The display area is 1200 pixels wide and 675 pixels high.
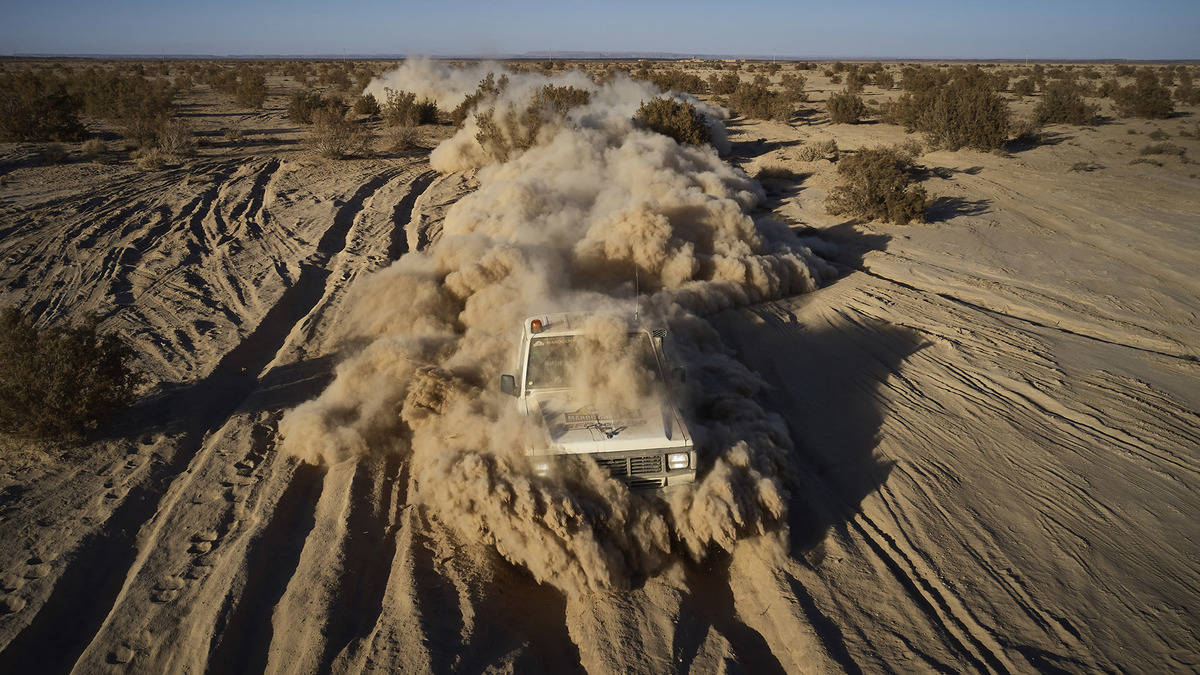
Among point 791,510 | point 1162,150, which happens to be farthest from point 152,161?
point 1162,150

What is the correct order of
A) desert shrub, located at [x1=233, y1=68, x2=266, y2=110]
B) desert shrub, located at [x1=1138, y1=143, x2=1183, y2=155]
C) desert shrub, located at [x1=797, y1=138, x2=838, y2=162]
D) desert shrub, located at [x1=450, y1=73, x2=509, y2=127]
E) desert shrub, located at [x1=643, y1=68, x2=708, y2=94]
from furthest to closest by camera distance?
desert shrub, located at [x1=643, y1=68, x2=708, y2=94] → desert shrub, located at [x1=233, y1=68, x2=266, y2=110] → desert shrub, located at [x1=450, y1=73, x2=509, y2=127] → desert shrub, located at [x1=797, y1=138, x2=838, y2=162] → desert shrub, located at [x1=1138, y1=143, x2=1183, y2=155]

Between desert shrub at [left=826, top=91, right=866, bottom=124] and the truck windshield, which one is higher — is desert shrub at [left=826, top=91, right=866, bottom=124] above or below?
above

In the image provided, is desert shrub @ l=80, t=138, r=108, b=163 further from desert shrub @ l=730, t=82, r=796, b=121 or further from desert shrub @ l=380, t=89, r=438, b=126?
desert shrub @ l=730, t=82, r=796, b=121

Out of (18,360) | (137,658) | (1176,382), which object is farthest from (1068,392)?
(18,360)

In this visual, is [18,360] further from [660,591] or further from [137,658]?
[660,591]

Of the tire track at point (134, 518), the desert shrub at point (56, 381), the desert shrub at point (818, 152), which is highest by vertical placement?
the desert shrub at point (818, 152)

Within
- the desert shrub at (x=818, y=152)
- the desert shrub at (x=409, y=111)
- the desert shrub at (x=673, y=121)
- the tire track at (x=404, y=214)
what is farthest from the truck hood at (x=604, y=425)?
the desert shrub at (x=409, y=111)

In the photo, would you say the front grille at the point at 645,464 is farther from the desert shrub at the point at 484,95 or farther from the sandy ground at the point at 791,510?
the desert shrub at the point at 484,95

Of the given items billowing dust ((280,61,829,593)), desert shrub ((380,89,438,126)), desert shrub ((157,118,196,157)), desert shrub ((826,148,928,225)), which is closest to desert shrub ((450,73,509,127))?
desert shrub ((380,89,438,126))
